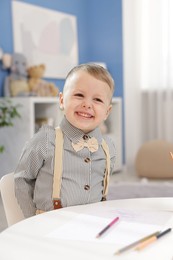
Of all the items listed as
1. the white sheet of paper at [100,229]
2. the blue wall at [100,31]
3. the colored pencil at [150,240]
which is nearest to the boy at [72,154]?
the white sheet of paper at [100,229]

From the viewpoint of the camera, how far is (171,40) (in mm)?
3695

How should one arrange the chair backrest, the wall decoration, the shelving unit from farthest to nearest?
1. the wall decoration
2. the shelving unit
3. the chair backrest

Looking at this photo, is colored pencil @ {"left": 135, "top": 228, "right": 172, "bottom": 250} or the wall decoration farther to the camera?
the wall decoration

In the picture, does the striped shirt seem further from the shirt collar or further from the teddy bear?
the teddy bear

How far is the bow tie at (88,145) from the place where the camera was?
3.23 ft

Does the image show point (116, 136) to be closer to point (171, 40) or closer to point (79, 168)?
point (171, 40)

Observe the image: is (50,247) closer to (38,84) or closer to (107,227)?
(107,227)

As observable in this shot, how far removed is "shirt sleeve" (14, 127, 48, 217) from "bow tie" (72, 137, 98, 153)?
3.3 inches

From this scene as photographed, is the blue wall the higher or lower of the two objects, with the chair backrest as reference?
higher

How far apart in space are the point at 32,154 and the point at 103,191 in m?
0.23

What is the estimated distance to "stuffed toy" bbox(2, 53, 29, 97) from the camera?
3119 mm

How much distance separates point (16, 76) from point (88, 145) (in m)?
2.36

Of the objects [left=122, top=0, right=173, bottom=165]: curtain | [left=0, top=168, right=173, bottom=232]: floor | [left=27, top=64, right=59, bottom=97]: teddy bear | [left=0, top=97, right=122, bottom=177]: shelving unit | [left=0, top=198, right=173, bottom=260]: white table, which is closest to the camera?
[left=0, top=198, right=173, bottom=260]: white table

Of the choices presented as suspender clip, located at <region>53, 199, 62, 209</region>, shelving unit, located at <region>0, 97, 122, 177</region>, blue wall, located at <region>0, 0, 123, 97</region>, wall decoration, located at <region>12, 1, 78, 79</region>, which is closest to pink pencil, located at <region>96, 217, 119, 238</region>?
suspender clip, located at <region>53, 199, 62, 209</region>
